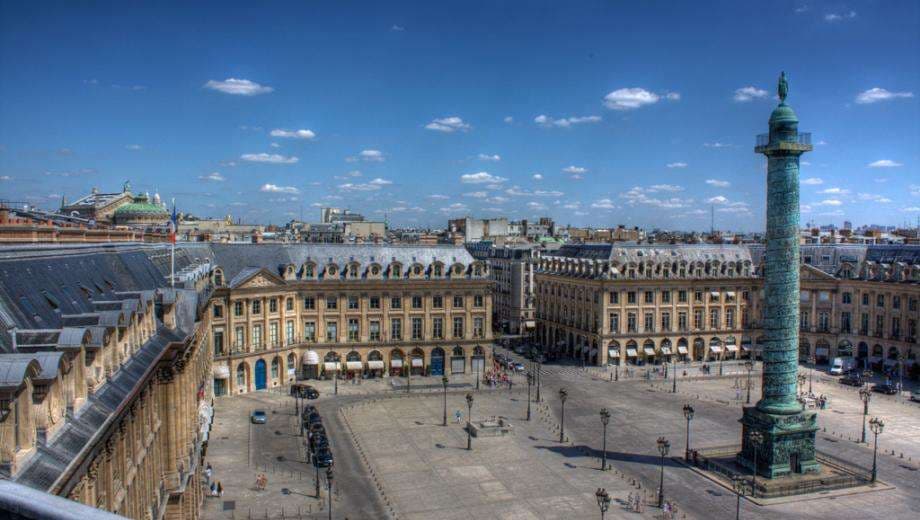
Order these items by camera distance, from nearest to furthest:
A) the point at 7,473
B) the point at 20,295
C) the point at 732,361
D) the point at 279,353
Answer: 1. the point at 7,473
2. the point at 20,295
3. the point at 279,353
4. the point at 732,361

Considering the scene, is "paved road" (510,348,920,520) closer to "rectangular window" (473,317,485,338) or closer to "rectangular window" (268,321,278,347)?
"rectangular window" (473,317,485,338)

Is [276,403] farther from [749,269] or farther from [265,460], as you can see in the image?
[749,269]

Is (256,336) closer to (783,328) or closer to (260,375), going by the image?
(260,375)

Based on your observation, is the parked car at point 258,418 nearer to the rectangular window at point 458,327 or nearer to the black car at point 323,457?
the black car at point 323,457

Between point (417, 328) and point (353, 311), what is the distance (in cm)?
842

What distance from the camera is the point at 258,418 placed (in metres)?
69.4

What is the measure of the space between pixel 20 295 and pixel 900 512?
5164 cm

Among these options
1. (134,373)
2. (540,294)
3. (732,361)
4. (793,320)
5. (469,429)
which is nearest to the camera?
(134,373)

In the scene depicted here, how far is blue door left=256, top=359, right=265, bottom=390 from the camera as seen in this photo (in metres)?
84.8

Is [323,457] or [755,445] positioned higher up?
[755,445]

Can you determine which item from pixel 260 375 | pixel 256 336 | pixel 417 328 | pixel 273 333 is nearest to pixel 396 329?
pixel 417 328

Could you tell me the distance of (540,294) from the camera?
120688 mm

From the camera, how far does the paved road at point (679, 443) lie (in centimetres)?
4897

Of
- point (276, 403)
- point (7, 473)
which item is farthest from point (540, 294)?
point (7, 473)
